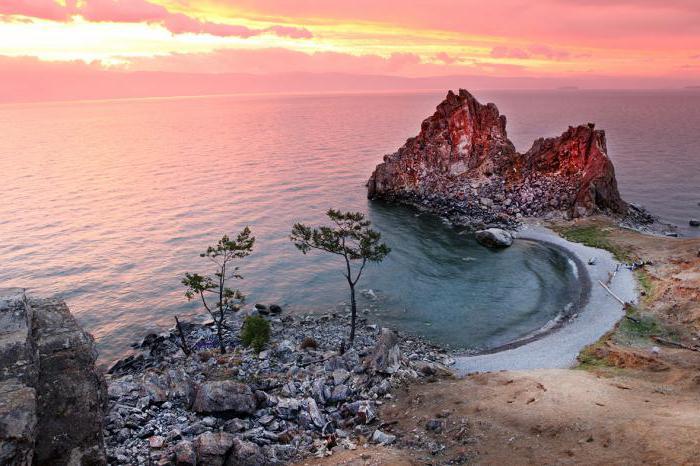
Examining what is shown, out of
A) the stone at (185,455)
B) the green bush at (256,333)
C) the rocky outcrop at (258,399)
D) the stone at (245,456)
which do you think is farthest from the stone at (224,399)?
the green bush at (256,333)

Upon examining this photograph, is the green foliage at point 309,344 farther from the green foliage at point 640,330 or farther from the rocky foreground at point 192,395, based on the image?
the green foliage at point 640,330

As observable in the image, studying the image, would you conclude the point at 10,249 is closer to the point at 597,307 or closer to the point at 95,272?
the point at 95,272

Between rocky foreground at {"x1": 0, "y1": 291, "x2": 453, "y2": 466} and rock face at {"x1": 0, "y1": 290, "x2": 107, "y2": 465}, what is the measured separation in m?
0.05

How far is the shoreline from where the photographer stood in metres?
44.4

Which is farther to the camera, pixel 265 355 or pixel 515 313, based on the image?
pixel 515 313

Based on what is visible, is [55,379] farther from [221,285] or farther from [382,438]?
[221,285]

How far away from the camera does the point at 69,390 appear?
24.3 metres

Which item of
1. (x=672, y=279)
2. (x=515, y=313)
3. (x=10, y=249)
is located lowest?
(x=10, y=249)

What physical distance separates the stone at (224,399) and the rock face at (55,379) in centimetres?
799

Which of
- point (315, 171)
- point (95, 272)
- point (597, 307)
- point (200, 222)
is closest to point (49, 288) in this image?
point (95, 272)

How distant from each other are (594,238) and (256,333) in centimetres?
5765

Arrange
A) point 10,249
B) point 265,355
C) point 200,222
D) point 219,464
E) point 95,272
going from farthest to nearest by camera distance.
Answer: point 200,222 < point 10,249 < point 95,272 < point 265,355 < point 219,464

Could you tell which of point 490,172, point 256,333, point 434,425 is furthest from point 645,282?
point 256,333

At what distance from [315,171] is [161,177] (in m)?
46.3
